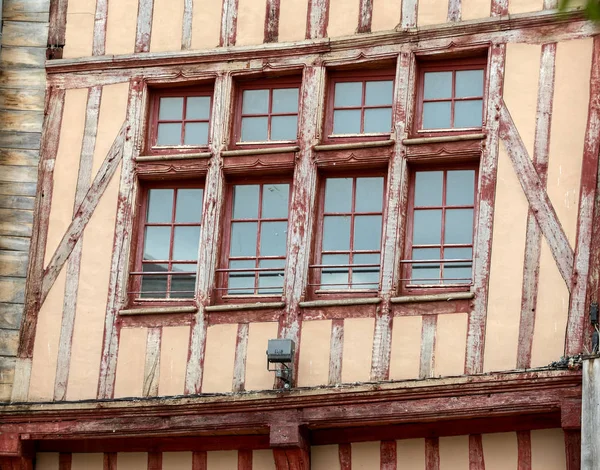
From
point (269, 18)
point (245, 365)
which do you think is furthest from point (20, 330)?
point (269, 18)

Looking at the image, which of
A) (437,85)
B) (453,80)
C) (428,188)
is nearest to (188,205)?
(428,188)

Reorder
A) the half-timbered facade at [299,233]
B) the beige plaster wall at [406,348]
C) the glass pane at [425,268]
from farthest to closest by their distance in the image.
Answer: the glass pane at [425,268] < the beige plaster wall at [406,348] < the half-timbered facade at [299,233]

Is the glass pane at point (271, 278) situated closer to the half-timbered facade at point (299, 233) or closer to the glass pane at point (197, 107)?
the half-timbered facade at point (299, 233)

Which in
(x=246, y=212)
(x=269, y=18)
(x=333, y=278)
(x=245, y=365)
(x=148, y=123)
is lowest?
(x=245, y=365)

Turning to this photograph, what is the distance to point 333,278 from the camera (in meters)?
9.76

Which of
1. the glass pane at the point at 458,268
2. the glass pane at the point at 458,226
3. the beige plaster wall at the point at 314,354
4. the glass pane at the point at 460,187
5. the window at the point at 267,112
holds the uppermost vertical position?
the window at the point at 267,112

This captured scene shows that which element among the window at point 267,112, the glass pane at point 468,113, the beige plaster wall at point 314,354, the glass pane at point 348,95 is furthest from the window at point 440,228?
the window at point 267,112

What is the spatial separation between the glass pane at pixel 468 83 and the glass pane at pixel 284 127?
137 centimetres

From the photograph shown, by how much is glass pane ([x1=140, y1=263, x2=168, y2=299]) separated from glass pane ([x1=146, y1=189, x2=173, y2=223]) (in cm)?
41

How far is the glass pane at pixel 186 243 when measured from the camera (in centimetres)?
1019

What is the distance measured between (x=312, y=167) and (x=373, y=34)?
1196mm

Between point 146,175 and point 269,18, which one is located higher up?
point 269,18

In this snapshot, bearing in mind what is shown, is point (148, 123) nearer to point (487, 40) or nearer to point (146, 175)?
point (146, 175)

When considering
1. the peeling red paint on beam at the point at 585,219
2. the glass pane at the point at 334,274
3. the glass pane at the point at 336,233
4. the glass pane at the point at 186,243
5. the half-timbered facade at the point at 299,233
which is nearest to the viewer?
the peeling red paint on beam at the point at 585,219
